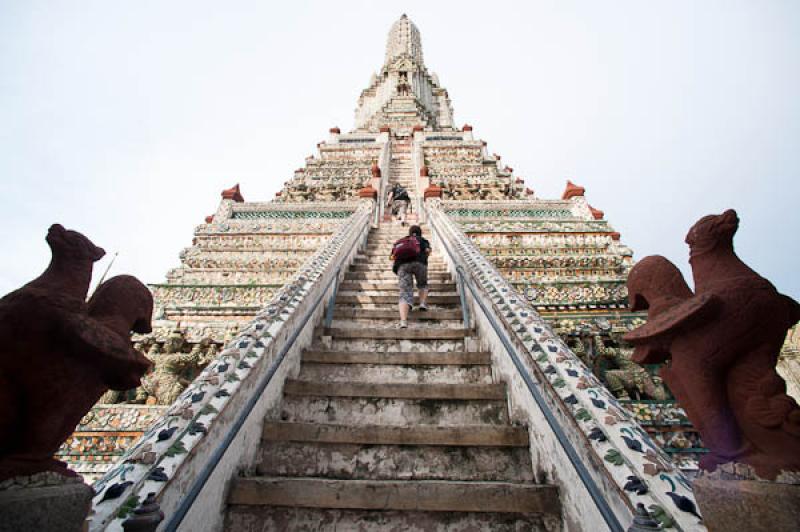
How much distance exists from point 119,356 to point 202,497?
35.8 inches

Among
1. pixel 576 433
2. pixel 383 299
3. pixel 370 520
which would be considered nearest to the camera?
pixel 576 433

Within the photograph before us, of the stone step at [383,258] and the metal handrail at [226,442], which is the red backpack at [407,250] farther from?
the stone step at [383,258]

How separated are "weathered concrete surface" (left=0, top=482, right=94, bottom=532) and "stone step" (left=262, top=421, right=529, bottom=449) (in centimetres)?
141

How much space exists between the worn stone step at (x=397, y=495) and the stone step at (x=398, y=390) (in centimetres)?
78

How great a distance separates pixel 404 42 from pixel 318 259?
1384 inches

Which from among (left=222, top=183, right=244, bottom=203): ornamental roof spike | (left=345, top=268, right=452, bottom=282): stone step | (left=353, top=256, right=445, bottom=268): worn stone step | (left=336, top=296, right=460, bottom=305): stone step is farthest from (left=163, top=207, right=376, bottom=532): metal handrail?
(left=222, top=183, right=244, bottom=203): ornamental roof spike

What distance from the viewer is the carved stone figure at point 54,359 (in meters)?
1.10

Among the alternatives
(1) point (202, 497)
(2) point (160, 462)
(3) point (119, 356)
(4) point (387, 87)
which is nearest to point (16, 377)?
(3) point (119, 356)

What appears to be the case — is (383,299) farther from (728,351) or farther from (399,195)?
(399,195)

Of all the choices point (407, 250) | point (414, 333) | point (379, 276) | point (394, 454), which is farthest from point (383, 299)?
point (394, 454)

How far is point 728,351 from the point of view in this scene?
1.26 metres

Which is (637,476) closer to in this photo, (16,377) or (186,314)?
(16,377)

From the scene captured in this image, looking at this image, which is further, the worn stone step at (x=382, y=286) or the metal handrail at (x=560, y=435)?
the worn stone step at (x=382, y=286)

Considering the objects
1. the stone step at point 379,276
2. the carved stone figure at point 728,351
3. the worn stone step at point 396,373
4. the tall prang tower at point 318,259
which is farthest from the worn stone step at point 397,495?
the stone step at point 379,276
